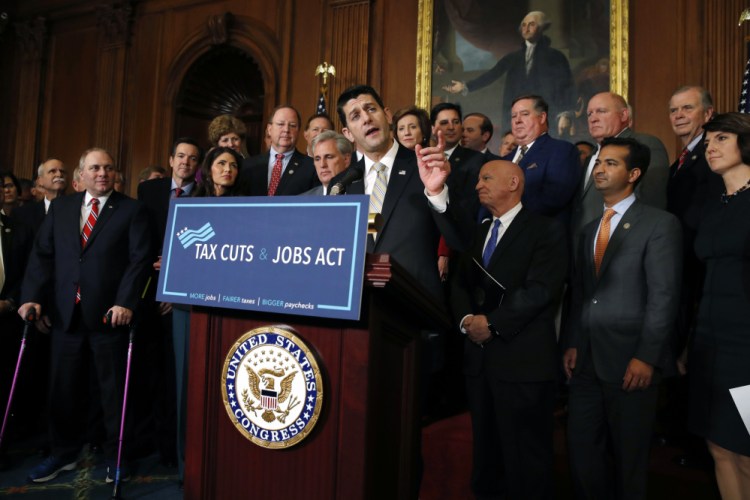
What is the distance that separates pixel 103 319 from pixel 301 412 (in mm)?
2306

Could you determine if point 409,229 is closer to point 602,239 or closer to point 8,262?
point 602,239

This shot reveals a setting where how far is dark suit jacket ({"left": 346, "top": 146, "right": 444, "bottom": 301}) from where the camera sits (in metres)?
1.98

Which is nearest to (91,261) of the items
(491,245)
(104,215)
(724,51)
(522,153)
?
(104,215)

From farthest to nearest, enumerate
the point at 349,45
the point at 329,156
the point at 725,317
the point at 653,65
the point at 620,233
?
1. the point at 349,45
2. the point at 653,65
3. the point at 329,156
4. the point at 620,233
5. the point at 725,317

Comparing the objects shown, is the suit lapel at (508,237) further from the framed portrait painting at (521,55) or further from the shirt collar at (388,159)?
the framed portrait painting at (521,55)

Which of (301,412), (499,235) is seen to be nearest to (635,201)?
(499,235)

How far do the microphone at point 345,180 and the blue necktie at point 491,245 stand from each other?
A: 1130 millimetres

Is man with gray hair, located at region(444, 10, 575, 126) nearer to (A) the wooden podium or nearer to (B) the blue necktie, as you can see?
(B) the blue necktie

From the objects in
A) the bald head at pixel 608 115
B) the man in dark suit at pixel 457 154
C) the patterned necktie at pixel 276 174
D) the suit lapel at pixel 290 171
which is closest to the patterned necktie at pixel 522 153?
the man in dark suit at pixel 457 154

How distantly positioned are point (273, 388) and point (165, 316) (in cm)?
243

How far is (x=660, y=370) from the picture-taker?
2.34 metres

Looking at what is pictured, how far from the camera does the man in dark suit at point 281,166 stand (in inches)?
136

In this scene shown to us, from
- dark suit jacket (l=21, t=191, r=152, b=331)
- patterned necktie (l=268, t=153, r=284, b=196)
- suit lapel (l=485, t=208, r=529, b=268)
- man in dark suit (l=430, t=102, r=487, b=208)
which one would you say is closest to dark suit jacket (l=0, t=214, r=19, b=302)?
dark suit jacket (l=21, t=191, r=152, b=331)

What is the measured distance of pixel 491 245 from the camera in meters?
2.72
